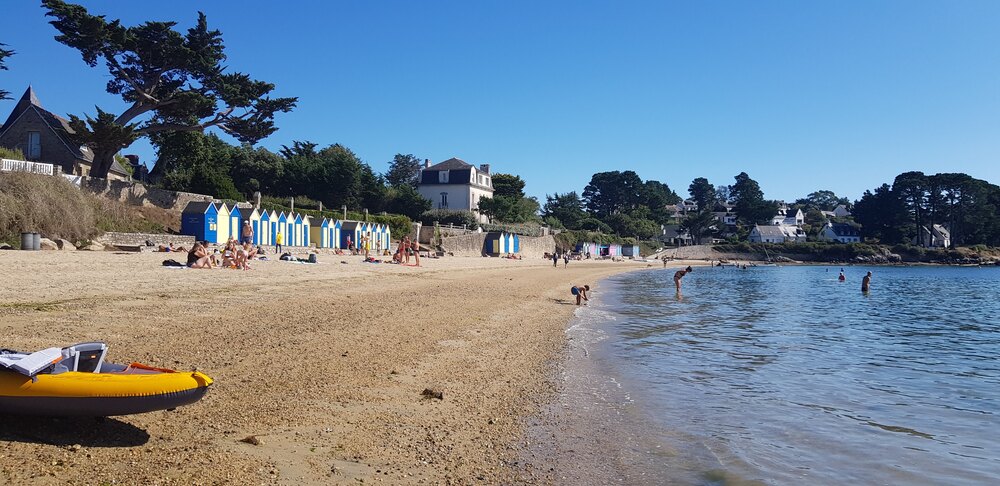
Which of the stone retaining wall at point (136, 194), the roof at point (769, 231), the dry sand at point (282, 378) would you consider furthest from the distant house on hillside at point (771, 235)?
the dry sand at point (282, 378)

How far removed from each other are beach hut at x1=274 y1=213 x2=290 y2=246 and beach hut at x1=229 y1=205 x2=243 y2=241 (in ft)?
7.28

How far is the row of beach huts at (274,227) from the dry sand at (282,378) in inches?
547

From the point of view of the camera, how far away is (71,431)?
4.36 metres

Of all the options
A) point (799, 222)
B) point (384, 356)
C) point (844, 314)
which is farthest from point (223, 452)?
point (799, 222)

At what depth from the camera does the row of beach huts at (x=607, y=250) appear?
251 feet

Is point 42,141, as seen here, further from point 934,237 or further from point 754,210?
point 934,237

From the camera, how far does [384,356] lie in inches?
330

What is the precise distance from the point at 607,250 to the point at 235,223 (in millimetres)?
59224

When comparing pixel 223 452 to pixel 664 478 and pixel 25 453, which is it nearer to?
pixel 25 453

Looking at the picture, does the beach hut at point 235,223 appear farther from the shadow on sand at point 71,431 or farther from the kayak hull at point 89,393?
the kayak hull at point 89,393

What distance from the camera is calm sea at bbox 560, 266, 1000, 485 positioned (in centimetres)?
549

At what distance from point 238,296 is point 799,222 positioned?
143 metres

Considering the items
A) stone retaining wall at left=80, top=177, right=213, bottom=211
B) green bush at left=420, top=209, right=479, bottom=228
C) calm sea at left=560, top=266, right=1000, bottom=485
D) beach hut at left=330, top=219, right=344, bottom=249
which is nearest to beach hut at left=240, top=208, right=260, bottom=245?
stone retaining wall at left=80, top=177, right=213, bottom=211

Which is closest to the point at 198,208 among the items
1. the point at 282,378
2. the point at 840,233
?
the point at 282,378
